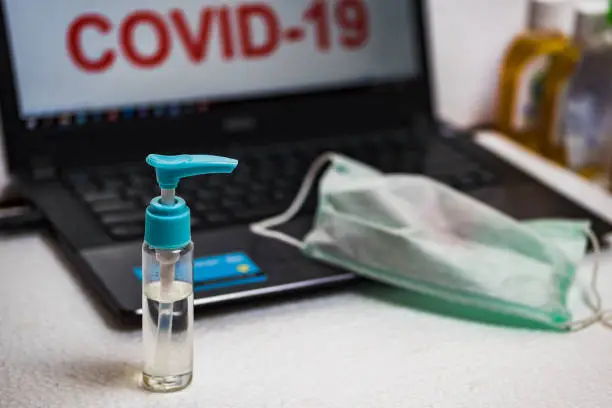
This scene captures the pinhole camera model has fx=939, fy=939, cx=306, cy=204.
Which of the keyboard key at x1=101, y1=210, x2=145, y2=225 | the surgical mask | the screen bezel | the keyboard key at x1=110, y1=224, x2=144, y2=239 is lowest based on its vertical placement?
the surgical mask

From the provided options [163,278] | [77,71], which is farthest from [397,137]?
[163,278]

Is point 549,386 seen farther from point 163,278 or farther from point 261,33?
point 261,33

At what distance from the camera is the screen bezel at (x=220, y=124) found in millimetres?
834

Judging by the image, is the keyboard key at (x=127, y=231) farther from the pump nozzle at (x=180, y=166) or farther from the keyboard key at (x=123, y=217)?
the pump nozzle at (x=180, y=166)

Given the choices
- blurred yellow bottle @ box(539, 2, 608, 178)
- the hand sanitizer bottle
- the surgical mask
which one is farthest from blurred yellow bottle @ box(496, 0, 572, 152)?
the hand sanitizer bottle

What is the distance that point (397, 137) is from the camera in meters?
0.96

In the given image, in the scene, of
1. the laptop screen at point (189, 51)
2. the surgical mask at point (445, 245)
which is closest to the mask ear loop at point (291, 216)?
the surgical mask at point (445, 245)

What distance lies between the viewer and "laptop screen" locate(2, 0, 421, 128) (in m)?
0.84

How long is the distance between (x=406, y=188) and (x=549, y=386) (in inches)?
8.3

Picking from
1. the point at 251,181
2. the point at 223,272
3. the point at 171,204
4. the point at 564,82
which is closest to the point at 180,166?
the point at 171,204

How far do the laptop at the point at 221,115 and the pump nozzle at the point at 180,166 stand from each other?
156mm

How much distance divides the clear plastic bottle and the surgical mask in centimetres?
17

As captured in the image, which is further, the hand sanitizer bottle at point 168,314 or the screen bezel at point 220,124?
the screen bezel at point 220,124

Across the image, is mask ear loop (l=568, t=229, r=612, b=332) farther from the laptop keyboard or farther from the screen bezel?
the screen bezel
